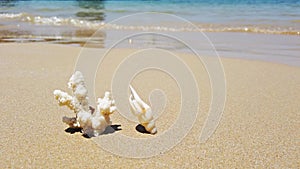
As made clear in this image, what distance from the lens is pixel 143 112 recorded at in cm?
240

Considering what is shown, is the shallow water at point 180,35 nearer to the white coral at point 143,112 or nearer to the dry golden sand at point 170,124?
the dry golden sand at point 170,124

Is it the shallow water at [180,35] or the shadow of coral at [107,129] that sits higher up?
the shadow of coral at [107,129]

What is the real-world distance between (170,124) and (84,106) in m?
0.66

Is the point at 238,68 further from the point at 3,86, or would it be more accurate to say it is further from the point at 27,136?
the point at 27,136

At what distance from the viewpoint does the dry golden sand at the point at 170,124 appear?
2.09 m

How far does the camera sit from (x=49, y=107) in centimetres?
298

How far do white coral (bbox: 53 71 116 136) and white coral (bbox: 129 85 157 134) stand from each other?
16cm

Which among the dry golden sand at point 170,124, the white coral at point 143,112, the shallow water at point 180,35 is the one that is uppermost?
the white coral at point 143,112

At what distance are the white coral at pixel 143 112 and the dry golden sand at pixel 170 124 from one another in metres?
0.08

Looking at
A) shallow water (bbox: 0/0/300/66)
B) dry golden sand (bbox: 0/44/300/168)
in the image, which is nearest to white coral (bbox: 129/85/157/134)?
dry golden sand (bbox: 0/44/300/168)

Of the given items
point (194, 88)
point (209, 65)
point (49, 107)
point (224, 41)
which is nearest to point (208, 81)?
point (194, 88)

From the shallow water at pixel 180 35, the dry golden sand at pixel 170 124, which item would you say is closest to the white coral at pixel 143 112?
the dry golden sand at pixel 170 124

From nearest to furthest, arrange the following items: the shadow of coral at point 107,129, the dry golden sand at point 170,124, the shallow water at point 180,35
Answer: the dry golden sand at point 170,124
the shadow of coral at point 107,129
the shallow water at point 180,35

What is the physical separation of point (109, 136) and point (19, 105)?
1.05 meters
